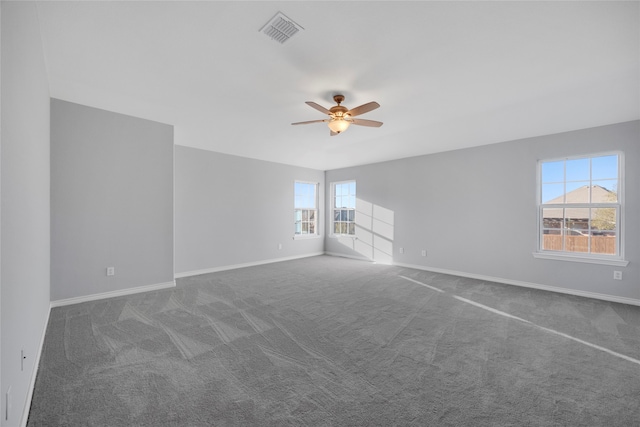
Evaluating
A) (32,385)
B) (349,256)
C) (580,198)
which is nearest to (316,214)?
(349,256)

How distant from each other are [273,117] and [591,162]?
15.7 ft

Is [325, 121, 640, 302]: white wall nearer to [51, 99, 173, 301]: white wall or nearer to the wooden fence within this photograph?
the wooden fence

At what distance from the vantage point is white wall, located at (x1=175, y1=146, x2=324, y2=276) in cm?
499

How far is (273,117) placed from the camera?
12.6ft

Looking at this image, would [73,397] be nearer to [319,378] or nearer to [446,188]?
[319,378]

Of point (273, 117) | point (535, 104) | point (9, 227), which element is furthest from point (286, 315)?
Result: point (535, 104)

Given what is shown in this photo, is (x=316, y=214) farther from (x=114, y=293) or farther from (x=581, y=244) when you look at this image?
(x=581, y=244)

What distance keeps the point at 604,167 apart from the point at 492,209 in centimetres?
150

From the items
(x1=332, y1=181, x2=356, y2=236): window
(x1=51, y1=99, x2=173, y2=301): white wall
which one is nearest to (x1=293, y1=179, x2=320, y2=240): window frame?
(x1=332, y1=181, x2=356, y2=236): window

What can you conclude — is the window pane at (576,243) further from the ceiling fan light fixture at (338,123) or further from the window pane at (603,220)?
the ceiling fan light fixture at (338,123)

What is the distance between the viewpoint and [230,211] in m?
5.64

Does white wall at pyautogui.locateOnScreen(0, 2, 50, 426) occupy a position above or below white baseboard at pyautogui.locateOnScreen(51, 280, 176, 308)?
above

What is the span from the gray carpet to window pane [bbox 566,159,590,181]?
1.81 meters

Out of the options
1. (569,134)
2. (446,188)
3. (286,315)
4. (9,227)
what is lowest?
(286,315)
